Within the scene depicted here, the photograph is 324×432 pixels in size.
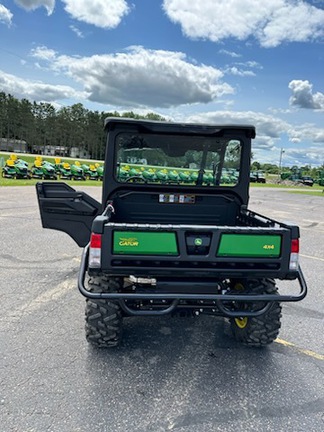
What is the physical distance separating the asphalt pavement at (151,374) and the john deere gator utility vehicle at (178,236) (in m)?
0.30

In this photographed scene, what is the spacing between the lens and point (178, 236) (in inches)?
108

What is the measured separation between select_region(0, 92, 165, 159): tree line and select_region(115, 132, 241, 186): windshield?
76550 millimetres

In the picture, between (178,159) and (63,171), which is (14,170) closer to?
(63,171)

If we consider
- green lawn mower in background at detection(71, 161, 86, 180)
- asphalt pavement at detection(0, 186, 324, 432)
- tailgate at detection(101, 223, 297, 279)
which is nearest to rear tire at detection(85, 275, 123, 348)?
asphalt pavement at detection(0, 186, 324, 432)

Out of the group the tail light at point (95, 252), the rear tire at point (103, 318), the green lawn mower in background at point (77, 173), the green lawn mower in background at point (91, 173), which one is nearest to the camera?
the tail light at point (95, 252)

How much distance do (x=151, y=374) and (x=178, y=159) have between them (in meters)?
2.47

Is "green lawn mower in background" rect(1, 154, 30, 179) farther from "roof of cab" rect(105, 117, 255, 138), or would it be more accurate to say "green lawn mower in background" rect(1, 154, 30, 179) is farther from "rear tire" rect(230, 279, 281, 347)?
"rear tire" rect(230, 279, 281, 347)

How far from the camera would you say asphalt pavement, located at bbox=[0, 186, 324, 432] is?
2326 mm

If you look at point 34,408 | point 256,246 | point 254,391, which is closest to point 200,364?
point 254,391

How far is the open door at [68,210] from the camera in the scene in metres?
4.66

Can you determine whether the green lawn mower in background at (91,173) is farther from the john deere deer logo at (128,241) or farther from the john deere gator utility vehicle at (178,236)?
the john deere deer logo at (128,241)

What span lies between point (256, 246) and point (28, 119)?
85.2 meters

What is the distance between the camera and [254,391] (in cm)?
269

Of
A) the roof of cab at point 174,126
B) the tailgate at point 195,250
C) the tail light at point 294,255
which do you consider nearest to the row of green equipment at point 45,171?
the roof of cab at point 174,126
